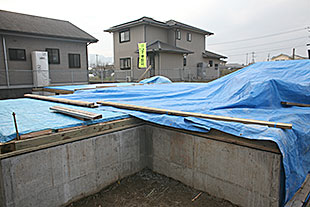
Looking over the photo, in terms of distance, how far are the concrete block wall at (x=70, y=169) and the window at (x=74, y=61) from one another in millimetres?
12004

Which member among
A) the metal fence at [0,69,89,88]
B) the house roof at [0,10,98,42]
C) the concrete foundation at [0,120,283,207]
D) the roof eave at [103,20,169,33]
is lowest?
the concrete foundation at [0,120,283,207]

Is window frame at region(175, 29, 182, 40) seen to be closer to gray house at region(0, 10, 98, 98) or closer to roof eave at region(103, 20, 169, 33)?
roof eave at region(103, 20, 169, 33)

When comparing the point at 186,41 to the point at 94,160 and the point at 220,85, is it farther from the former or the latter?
the point at 94,160

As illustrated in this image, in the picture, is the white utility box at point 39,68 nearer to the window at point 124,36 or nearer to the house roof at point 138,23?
the house roof at point 138,23

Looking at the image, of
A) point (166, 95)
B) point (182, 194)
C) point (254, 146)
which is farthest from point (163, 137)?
point (166, 95)

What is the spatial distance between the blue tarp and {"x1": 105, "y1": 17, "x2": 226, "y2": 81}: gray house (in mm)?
12281

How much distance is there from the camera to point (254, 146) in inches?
88.2

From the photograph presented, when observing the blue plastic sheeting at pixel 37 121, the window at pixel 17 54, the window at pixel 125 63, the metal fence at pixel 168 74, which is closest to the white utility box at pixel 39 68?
the window at pixel 17 54

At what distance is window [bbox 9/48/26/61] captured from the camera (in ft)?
36.8

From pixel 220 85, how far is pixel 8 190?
382 centimetres

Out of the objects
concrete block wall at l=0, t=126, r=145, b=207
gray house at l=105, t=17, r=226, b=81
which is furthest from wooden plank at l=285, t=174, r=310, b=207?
gray house at l=105, t=17, r=226, b=81

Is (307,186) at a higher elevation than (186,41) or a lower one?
lower

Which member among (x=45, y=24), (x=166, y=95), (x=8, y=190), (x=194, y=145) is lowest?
(x=8, y=190)

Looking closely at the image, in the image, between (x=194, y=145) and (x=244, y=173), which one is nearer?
(x=244, y=173)
